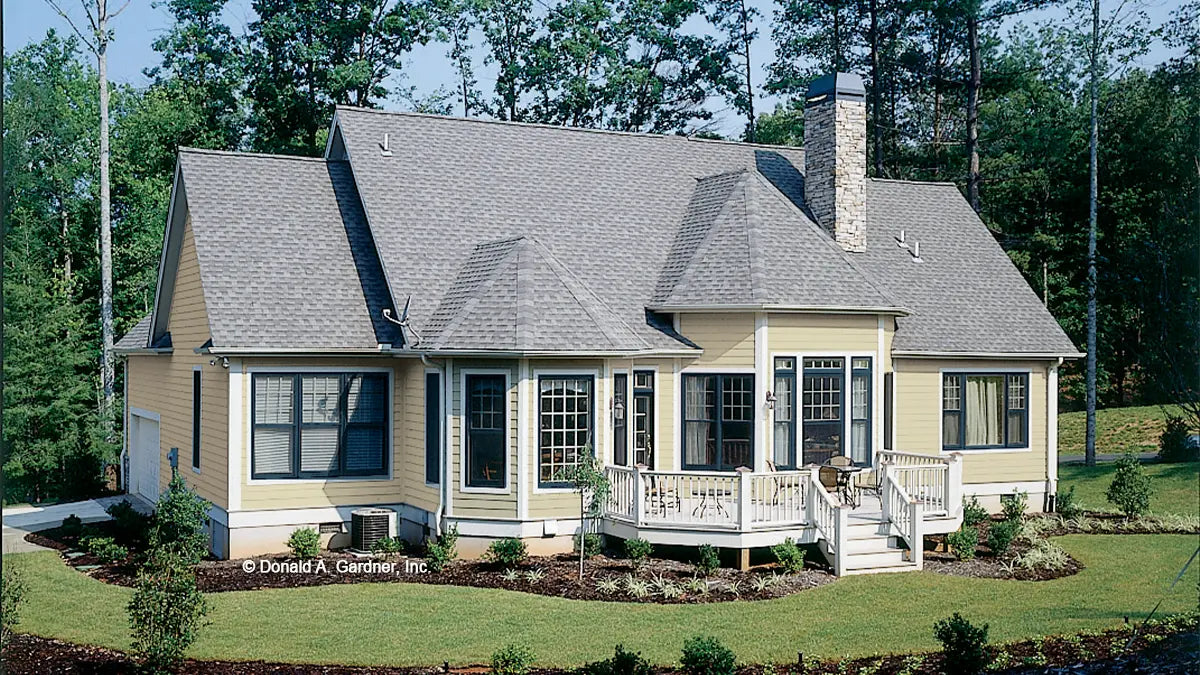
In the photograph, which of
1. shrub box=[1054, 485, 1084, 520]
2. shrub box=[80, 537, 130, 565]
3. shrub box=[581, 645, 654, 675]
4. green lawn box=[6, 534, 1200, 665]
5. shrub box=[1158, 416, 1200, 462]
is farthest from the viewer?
shrub box=[1054, 485, 1084, 520]

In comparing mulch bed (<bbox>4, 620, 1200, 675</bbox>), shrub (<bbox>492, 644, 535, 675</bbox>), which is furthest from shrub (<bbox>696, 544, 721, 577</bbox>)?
shrub (<bbox>492, 644, 535, 675</bbox>)

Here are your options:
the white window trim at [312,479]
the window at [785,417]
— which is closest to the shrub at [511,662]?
the white window trim at [312,479]

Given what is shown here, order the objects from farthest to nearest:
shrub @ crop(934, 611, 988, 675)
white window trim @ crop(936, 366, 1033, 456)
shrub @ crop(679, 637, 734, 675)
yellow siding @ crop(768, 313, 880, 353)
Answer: white window trim @ crop(936, 366, 1033, 456) < yellow siding @ crop(768, 313, 880, 353) < shrub @ crop(934, 611, 988, 675) < shrub @ crop(679, 637, 734, 675)

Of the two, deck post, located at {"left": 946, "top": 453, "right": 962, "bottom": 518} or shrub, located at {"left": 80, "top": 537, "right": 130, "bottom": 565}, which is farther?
deck post, located at {"left": 946, "top": 453, "right": 962, "bottom": 518}

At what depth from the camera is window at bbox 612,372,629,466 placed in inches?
590

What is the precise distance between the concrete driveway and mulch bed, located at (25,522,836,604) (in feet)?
6.30

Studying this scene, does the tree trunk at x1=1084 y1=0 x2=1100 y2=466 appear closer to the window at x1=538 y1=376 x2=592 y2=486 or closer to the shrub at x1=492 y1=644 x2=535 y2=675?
the window at x1=538 y1=376 x2=592 y2=486

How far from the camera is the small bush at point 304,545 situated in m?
14.3

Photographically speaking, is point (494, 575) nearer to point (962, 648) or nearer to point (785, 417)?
point (785, 417)

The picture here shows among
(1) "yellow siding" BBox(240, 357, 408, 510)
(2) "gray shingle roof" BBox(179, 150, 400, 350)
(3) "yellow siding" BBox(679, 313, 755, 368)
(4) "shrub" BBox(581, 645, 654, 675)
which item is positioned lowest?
(4) "shrub" BBox(581, 645, 654, 675)

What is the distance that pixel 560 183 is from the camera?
706 inches

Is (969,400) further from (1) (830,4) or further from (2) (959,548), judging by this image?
(1) (830,4)

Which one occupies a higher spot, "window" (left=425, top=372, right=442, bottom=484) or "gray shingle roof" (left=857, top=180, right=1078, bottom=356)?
"gray shingle roof" (left=857, top=180, right=1078, bottom=356)

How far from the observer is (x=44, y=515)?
18500 millimetres
